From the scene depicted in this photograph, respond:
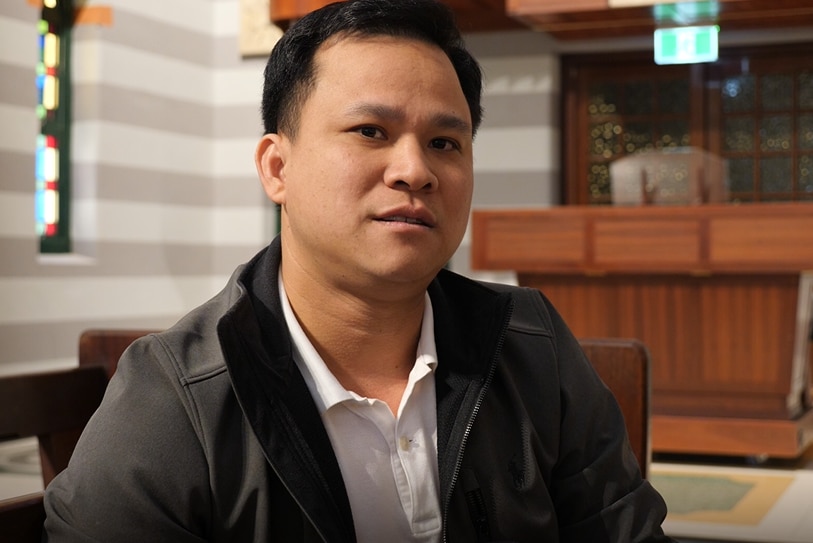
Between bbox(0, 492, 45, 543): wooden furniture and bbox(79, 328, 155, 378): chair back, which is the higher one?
bbox(79, 328, 155, 378): chair back

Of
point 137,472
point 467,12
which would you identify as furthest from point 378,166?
point 467,12

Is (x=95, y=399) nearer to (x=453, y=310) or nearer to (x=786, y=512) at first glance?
(x=453, y=310)

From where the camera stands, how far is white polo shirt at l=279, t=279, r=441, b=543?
1625mm

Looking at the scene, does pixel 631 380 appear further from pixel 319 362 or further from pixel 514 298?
pixel 319 362

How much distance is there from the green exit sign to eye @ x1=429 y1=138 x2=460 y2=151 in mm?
6641

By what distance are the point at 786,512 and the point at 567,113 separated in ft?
15.8

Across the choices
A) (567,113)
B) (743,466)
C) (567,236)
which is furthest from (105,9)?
(743,466)

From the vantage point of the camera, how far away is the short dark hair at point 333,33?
5.62 ft

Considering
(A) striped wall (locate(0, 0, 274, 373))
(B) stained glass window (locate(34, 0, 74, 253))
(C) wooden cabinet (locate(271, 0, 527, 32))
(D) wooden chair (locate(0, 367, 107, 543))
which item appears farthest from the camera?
(B) stained glass window (locate(34, 0, 74, 253))

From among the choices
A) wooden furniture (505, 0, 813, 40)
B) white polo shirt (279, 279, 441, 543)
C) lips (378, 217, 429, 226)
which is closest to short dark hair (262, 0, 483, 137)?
lips (378, 217, 429, 226)

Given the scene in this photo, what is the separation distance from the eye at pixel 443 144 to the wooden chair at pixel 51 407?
1094 millimetres

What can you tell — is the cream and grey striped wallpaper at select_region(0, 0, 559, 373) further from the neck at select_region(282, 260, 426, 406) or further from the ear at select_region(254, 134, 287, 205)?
the neck at select_region(282, 260, 426, 406)

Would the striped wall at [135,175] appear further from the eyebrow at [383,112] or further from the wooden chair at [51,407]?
the eyebrow at [383,112]

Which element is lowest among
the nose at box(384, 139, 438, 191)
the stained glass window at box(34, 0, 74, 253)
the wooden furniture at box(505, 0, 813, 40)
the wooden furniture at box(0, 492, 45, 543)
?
the wooden furniture at box(0, 492, 45, 543)
